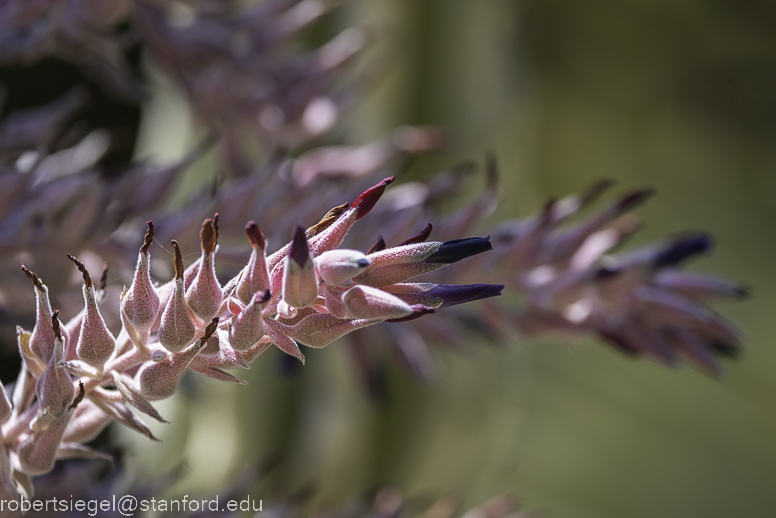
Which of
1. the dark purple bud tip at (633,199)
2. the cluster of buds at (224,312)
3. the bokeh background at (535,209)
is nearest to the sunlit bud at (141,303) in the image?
the cluster of buds at (224,312)

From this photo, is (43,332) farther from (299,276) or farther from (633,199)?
(633,199)

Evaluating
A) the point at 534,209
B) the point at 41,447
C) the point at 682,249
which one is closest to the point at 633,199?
the point at 682,249

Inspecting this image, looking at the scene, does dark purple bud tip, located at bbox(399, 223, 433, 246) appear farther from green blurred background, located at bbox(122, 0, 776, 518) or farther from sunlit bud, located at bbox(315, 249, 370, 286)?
green blurred background, located at bbox(122, 0, 776, 518)

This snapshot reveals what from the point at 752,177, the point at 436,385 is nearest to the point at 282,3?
the point at 436,385

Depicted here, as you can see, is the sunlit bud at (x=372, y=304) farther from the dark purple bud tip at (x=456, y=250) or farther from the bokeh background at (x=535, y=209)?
the bokeh background at (x=535, y=209)

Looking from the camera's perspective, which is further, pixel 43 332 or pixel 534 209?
pixel 534 209
